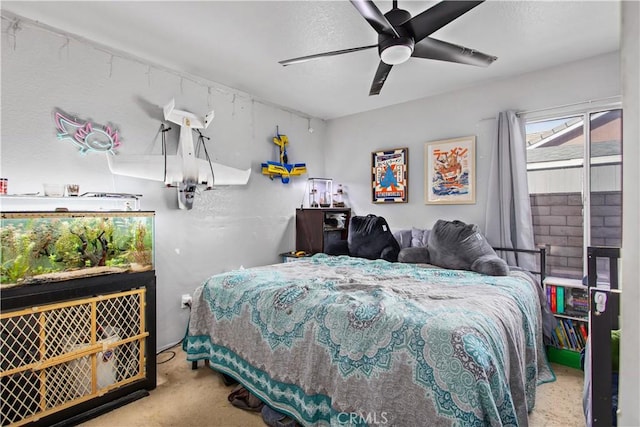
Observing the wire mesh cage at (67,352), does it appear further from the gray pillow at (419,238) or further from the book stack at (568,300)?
the book stack at (568,300)

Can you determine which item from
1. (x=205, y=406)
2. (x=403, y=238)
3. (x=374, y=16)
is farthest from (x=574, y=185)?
(x=205, y=406)

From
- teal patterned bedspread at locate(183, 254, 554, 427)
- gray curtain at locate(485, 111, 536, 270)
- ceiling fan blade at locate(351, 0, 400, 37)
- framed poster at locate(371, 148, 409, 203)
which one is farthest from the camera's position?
framed poster at locate(371, 148, 409, 203)

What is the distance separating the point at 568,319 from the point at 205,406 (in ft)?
9.52

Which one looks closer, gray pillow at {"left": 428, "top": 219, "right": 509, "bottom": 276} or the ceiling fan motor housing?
the ceiling fan motor housing

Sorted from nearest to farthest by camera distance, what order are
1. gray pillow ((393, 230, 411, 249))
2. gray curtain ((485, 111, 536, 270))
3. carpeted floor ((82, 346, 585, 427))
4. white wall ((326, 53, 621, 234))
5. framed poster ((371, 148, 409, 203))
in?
carpeted floor ((82, 346, 585, 427)) → white wall ((326, 53, 621, 234)) → gray curtain ((485, 111, 536, 270)) → gray pillow ((393, 230, 411, 249)) → framed poster ((371, 148, 409, 203))

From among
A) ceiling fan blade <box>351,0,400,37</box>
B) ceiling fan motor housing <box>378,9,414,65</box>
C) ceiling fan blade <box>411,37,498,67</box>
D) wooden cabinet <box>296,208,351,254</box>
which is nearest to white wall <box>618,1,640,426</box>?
ceiling fan blade <box>351,0,400,37</box>

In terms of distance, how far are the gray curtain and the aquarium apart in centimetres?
308

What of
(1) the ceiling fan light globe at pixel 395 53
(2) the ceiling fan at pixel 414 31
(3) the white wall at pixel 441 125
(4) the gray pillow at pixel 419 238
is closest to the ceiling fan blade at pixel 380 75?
(2) the ceiling fan at pixel 414 31

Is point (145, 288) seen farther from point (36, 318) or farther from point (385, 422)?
point (385, 422)

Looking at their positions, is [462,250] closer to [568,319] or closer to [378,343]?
[568,319]

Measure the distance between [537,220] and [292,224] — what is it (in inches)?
108

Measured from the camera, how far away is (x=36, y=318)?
1.85 meters

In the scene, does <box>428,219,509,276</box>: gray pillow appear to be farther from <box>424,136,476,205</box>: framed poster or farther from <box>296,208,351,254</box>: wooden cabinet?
<box>296,208,351,254</box>: wooden cabinet

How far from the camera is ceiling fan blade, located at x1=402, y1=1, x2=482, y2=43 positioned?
1562 millimetres
